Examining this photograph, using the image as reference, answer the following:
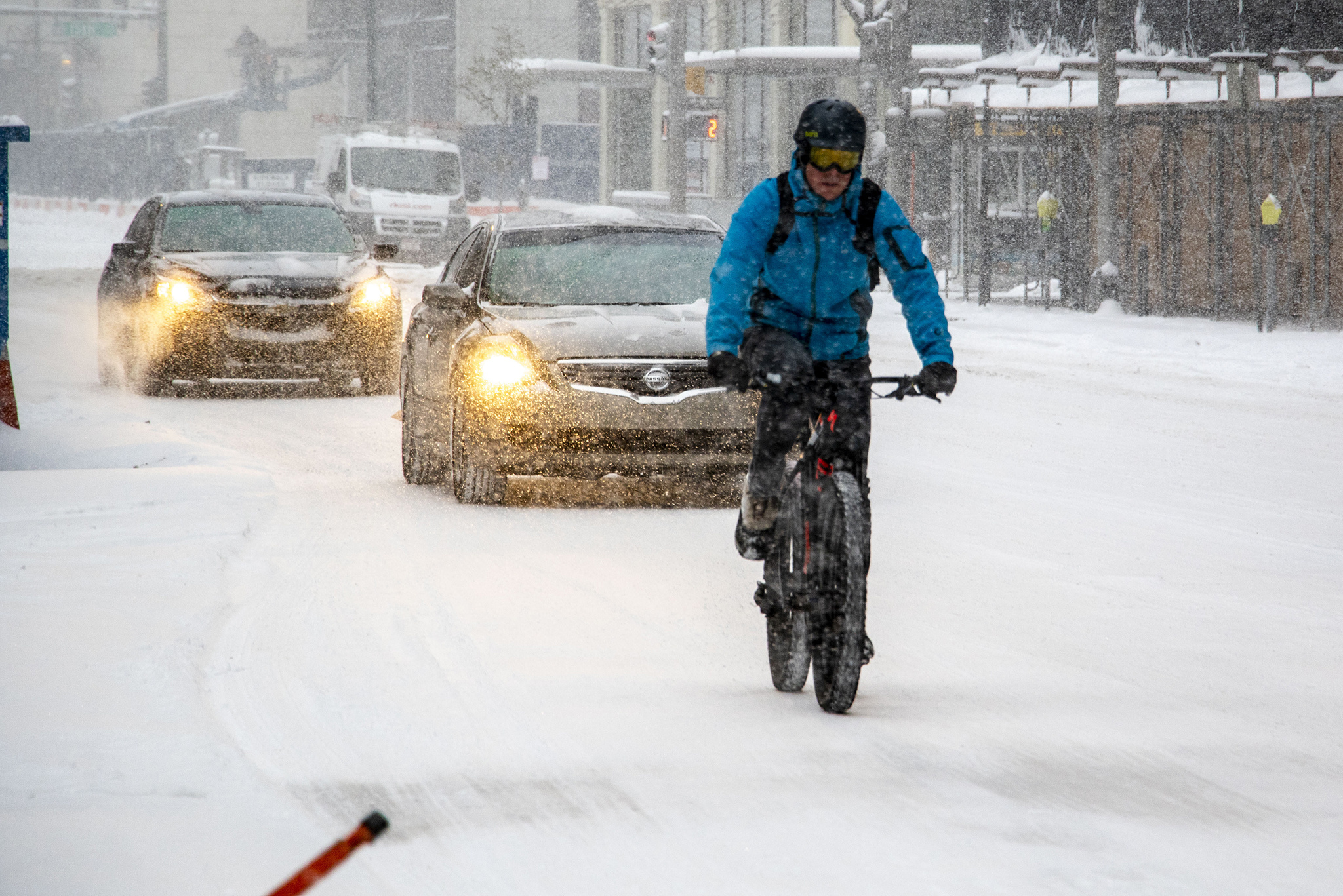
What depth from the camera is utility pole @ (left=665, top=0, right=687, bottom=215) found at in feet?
110

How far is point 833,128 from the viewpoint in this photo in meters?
4.97

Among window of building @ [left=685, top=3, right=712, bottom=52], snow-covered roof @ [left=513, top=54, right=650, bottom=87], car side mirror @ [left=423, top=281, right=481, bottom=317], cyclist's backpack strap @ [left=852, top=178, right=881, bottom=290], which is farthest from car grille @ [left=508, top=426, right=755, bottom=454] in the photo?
snow-covered roof @ [left=513, top=54, right=650, bottom=87]

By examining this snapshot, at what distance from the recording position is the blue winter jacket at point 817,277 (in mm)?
5129

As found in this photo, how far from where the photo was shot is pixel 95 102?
11462cm

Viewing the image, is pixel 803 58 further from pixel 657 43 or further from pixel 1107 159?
pixel 1107 159

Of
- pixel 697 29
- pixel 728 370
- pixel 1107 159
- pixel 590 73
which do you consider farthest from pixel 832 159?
pixel 590 73

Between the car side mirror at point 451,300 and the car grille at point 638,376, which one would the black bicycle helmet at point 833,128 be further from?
the car side mirror at point 451,300

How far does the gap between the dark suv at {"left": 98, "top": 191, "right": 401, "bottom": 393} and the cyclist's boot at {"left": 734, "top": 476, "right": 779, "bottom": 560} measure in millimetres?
8875

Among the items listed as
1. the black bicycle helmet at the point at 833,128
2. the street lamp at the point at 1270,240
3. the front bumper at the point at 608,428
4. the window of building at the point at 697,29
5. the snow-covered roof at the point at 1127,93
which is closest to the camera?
the black bicycle helmet at the point at 833,128

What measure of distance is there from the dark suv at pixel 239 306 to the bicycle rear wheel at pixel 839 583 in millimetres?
9260

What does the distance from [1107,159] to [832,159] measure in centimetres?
2057

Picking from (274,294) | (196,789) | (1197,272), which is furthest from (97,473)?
(1197,272)

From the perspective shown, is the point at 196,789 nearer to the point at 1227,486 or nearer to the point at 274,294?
the point at 1227,486

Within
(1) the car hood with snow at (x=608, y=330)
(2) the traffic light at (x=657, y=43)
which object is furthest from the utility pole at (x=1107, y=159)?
(1) the car hood with snow at (x=608, y=330)
